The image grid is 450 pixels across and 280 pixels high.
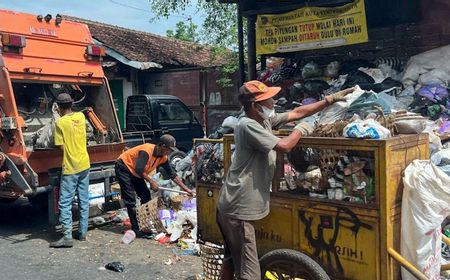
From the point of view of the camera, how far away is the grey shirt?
3.19m

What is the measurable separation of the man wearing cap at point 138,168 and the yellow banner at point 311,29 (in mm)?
3596

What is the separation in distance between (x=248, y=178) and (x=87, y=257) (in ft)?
9.71

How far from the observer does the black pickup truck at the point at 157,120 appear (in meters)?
10.3

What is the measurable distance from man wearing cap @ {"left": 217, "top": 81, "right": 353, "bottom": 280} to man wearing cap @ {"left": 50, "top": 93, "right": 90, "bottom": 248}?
3209 millimetres

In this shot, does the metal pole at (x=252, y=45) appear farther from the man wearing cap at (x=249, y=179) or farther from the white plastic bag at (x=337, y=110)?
the man wearing cap at (x=249, y=179)

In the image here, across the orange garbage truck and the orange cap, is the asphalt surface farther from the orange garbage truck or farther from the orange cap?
the orange cap

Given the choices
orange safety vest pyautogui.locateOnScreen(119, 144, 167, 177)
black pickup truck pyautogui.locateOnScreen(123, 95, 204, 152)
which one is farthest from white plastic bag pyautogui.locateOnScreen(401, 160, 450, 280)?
black pickup truck pyautogui.locateOnScreen(123, 95, 204, 152)

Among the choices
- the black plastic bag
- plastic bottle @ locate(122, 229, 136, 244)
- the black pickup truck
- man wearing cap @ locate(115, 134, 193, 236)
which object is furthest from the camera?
the black pickup truck

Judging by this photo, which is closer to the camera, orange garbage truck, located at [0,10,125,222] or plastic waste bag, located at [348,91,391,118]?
plastic waste bag, located at [348,91,391,118]

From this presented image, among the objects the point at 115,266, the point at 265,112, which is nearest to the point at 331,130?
the point at 265,112

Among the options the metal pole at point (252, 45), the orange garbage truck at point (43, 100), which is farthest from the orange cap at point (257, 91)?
the metal pole at point (252, 45)

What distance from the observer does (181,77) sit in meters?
15.3

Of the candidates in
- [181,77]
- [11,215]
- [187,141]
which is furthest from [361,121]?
[181,77]

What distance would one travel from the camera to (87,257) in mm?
5414
